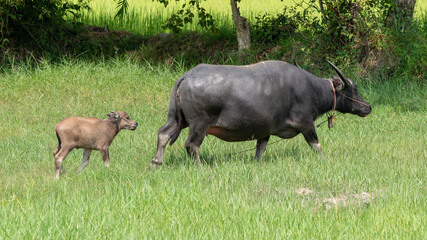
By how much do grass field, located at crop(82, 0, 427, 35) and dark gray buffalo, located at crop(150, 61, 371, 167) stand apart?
24.0ft

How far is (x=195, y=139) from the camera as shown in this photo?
6.79 m

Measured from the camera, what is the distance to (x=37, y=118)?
9938mm

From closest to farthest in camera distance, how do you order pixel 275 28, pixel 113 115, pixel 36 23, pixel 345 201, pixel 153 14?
pixel 345 201 → pixel 113 115 → pixel 36 23 → pixel 275 28 → pixel 153 14

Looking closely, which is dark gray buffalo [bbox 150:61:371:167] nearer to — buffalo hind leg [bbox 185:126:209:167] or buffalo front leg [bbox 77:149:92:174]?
buffalo hind leg [bbox 185:126:209:167]

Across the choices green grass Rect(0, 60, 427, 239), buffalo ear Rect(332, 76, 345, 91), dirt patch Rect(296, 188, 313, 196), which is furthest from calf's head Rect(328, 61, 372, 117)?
dirt patch Rect(296, 188, 313, 196)

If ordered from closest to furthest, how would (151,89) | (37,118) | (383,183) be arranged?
(383,183), (37,118), (151,89)

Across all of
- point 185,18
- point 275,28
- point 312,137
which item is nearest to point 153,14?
point 185,18

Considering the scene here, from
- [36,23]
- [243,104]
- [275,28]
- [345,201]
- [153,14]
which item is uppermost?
[243,104]

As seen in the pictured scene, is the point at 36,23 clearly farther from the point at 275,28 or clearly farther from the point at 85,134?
the point at 85,134

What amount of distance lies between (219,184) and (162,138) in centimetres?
115

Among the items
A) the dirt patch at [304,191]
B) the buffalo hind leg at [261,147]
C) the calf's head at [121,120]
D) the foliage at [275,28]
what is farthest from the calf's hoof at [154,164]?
the foliage at [275,28]

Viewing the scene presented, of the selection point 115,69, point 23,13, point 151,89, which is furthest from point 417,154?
point 23,13

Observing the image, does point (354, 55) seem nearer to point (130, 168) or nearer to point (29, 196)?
point (130, 168)

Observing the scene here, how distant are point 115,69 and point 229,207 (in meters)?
7.25
